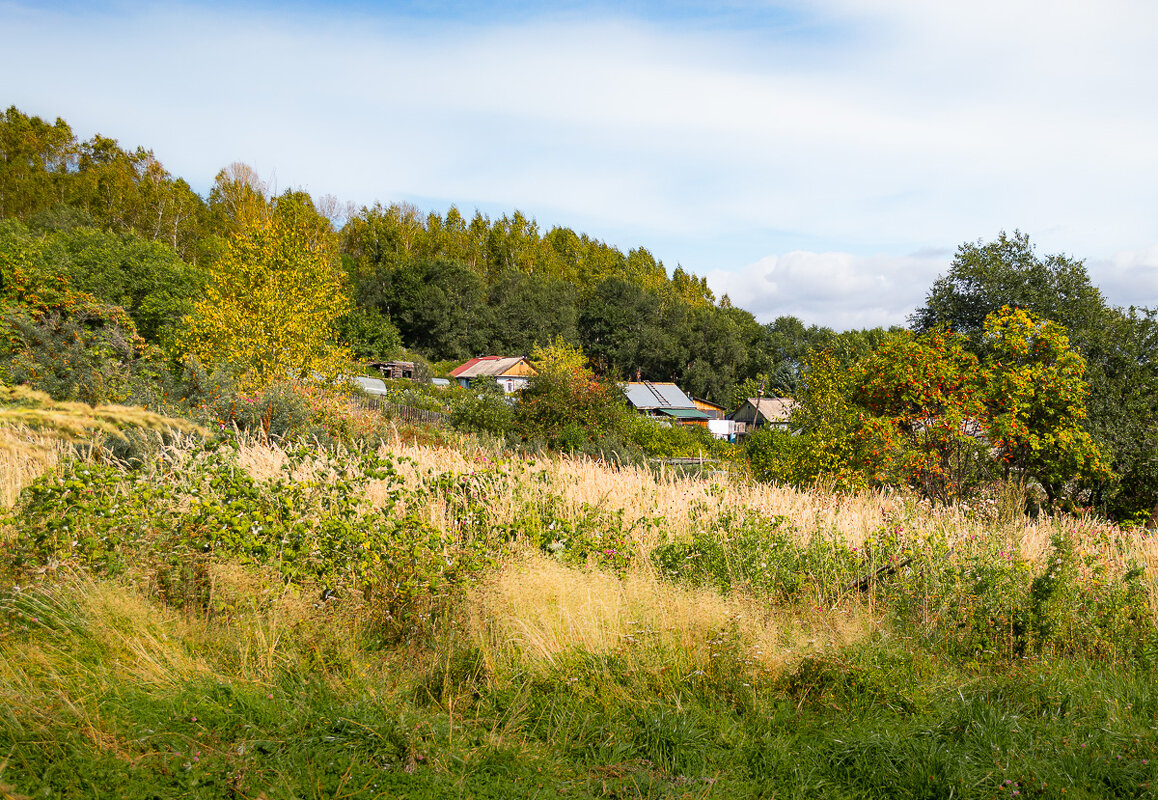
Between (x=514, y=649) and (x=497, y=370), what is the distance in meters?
49.1

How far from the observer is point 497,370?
52438mm

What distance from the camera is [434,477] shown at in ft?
20.2

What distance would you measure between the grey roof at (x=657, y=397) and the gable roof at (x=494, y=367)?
→ 8192 millimetres

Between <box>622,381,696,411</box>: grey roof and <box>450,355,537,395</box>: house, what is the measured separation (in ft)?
26.2

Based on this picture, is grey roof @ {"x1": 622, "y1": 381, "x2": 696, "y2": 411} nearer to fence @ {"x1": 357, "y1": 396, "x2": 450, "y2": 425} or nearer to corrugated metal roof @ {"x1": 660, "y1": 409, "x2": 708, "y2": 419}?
corrugated metal roof @ {"x1": 660, "y1": 409, "x2": 708, "y2": 419}

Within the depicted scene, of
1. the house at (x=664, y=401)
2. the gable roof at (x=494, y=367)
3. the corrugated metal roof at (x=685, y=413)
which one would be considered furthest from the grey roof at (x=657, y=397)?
the gable roof at (x=494, y=367)

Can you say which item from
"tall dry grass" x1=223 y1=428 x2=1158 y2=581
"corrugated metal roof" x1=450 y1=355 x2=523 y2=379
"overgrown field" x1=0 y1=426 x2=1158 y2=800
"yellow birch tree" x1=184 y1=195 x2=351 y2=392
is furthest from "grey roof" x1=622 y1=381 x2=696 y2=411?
"overgrown field" x1=0 y1=426 x2=1158 y2=800

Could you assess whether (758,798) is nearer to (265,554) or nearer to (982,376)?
(265,554)

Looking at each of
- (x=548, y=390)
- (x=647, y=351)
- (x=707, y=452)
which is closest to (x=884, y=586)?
(x=548, y=390)

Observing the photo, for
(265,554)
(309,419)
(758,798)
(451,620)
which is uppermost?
(309,419)

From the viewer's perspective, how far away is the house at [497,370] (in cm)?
5128

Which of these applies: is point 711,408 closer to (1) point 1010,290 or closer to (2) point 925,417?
(1) point 1010,290

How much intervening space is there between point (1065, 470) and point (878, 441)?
11.1ft

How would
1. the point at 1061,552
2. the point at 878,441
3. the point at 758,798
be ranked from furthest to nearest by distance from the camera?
1. the point at 878,441
2. the point at 1061,552
3. the point at 758,798
